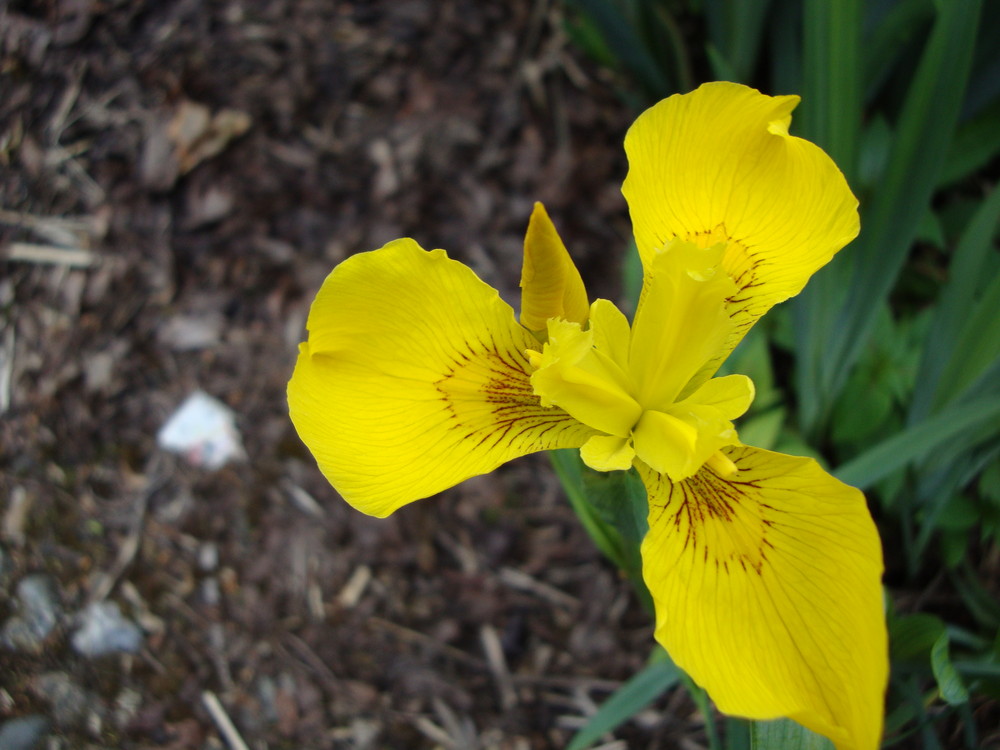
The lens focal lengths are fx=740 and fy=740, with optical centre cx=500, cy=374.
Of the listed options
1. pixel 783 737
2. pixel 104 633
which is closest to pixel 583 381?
pixel 783 737

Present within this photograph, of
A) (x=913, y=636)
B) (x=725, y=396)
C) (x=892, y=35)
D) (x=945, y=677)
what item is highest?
(x=892, y=35)

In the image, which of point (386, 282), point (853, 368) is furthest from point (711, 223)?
point (853, 368)

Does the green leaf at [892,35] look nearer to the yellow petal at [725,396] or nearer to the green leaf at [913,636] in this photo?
the yellow petal at [725,396]

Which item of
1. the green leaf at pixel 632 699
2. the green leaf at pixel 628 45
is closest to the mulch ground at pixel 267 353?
the green leaf at pixel 628 45

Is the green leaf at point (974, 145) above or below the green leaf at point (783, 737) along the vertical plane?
above

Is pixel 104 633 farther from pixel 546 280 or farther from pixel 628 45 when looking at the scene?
pixel 628 45

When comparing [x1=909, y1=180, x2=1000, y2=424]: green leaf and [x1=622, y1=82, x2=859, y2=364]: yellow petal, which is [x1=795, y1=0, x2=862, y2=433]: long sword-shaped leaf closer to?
[x1=909, y1=180, x2=1000, y2=424]: green leaf

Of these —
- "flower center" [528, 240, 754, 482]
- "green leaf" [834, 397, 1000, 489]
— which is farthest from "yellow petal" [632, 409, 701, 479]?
"green leaf" [834, 397, 1000, 489]
